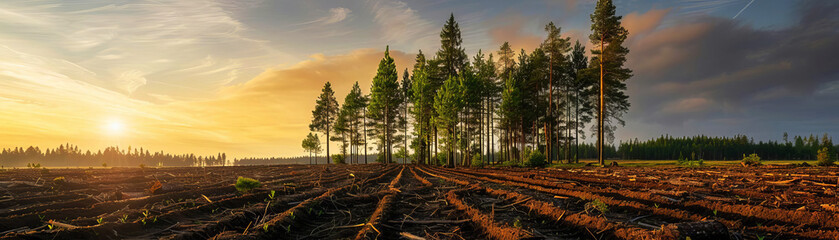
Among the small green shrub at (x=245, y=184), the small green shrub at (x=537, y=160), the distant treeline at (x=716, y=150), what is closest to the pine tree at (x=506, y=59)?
the small green shrub at (x=537, y=160)

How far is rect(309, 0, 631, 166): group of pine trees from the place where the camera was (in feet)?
120

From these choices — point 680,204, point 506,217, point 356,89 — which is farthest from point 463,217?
point 356,89

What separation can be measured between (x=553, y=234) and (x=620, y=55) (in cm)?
3310

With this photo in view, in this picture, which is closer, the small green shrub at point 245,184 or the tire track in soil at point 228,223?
the tire track in soil at point 228,223

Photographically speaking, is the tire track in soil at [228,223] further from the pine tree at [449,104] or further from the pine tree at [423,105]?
the pine tree at [423,105]

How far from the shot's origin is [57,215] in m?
6.93

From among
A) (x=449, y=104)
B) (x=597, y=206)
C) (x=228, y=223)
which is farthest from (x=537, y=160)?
(x=228, y=223)

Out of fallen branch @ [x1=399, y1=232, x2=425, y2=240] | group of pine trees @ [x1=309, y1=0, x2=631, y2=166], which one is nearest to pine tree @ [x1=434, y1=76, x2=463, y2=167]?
group of pine trees @ [x1=309, y1=0, x2=631, y2=166]

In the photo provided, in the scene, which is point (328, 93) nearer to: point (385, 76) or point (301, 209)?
point (385, 76)

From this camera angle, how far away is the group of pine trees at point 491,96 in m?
36.7

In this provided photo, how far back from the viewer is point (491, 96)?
4888 centimetres

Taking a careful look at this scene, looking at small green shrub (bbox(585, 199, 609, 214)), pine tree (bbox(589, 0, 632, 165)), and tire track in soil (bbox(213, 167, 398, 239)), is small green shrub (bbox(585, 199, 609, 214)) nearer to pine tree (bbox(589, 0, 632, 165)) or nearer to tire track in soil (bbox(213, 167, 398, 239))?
tire track in soil (bbox(213, 167, 398, 239))

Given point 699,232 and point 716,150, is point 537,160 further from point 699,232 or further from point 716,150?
point 716,150

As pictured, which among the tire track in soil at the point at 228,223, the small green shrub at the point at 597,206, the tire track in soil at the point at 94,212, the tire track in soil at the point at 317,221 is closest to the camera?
the tire track in soil at the point at 228,223
